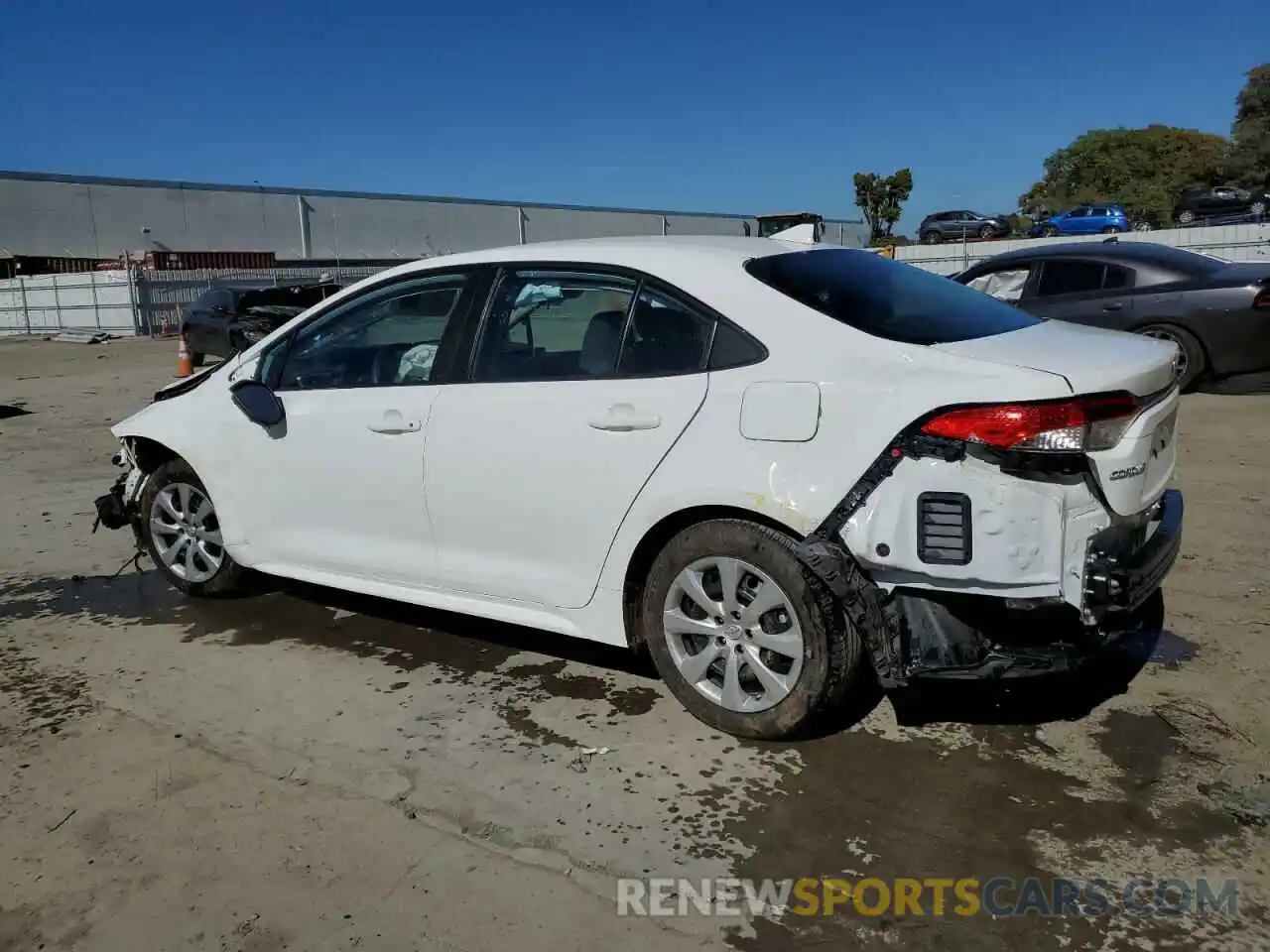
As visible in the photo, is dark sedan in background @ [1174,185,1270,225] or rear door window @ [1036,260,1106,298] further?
dark sedan in background @ [1174,185,1270,225]

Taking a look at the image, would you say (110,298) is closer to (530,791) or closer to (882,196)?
(530,791)

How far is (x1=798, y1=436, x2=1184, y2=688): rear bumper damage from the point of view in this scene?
3039 millimetres

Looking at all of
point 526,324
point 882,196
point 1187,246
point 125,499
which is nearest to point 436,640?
point 526,324

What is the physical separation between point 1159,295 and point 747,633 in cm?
784

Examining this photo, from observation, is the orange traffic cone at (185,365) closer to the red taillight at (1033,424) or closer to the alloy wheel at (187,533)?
the alloy wheel at (187,533)

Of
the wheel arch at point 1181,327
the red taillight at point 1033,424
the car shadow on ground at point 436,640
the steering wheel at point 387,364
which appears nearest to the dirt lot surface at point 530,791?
the car shadow on ground at point 436,640

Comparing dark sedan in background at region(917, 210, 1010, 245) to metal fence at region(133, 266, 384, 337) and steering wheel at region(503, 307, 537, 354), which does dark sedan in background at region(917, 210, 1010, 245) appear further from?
steering wheel at region(503, 307, 537, 354)

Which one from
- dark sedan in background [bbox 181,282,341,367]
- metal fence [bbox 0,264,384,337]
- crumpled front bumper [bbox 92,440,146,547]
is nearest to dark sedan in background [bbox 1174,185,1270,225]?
metal fence [bbox 0,264,384,337]

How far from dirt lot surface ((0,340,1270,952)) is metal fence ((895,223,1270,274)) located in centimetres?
1435

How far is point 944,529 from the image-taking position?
304 centimetres

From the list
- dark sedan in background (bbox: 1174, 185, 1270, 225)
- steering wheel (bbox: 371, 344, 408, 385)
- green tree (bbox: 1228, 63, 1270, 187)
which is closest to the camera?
steering wheel (bbox: 371, 344, 408, 385)

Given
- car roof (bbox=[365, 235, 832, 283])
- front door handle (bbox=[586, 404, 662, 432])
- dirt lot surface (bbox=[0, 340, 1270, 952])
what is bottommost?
dirt lot surface (bbox=[0, 340, 1270, 952])

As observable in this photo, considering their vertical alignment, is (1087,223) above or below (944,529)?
above

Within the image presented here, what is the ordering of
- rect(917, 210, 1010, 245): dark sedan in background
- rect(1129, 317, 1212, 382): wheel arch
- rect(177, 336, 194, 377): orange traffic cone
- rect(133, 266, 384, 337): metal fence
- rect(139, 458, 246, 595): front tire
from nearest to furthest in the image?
rect(139, 458, 246, 595): front tire, rect(1129, 317, 1212, 382): wheel arch, rect(177, 336, 194, 377): orange traffic cone, rect(133, 266, 384, 337): metal fence, rect(917, 210, 1010, 245): dark sedan in background
